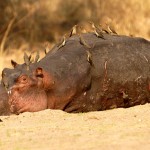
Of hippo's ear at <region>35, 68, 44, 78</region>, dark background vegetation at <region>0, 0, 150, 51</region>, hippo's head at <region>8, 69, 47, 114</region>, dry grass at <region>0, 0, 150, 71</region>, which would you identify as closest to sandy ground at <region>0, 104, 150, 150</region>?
hippo's head at <region>8, 69, 47, 114</region>

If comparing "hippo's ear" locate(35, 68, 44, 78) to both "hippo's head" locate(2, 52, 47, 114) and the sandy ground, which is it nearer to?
"hippo's head" locate(2, 52, 47, 114)

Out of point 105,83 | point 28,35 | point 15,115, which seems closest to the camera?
point 15,115

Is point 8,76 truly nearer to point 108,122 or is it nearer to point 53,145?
point 108,122

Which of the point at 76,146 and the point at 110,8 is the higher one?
the point at 110,8

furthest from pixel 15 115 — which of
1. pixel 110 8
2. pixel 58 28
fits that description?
pixel 58 28

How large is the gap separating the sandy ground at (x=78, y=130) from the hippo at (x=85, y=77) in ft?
0.80

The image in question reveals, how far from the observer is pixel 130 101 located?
22.5 feet

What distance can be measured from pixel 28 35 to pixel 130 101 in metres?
10.2

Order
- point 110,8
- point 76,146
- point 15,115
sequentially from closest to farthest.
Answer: point 76,146 → point 15,115 → point 110,8

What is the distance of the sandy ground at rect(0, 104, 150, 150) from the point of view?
4527 mm

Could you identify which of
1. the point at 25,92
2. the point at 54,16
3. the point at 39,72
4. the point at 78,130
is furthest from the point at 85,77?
the point at 54,16

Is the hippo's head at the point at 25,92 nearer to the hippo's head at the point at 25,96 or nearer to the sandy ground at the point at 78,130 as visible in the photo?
the hippo's head at the point at 25,96

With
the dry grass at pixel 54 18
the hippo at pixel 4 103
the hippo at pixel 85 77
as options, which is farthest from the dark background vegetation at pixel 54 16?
the hippo at pixel 4 103

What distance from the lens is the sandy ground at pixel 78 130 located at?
4.53 meters
